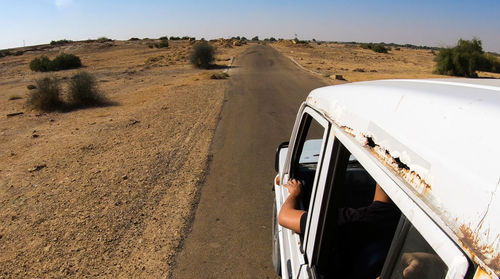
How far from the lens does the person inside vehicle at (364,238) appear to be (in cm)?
171

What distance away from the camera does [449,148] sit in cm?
87

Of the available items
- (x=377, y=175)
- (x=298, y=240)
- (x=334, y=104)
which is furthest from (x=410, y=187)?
(x=298, y=240)

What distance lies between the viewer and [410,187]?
98 centimetres

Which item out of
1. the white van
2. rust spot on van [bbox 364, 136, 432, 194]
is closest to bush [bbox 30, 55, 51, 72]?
the white van

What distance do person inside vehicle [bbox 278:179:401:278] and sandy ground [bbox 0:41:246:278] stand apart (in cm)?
232

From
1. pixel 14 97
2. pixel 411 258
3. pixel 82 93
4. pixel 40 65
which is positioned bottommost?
pixel 14 97

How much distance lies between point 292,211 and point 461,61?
29.1 meters

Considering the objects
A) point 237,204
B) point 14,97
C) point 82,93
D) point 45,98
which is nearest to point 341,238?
point 237,204

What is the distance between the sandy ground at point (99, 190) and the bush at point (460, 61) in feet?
75.4

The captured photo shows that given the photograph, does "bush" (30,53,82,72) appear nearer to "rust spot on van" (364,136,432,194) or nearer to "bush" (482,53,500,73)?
"rust spot on van" (364,136,432,194)

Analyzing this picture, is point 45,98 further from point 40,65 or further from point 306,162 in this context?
point 40,65

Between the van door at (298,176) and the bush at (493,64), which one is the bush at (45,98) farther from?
the bush at (493,64)

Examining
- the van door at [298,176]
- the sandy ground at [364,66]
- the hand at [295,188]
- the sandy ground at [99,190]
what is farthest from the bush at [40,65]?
the hand at [295,188]

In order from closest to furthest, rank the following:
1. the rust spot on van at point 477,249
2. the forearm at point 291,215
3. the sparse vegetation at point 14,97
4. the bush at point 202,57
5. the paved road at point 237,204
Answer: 1. the rust spot on van at point 477,249
2. the forearm at point 291,215
3. the paved road at point 237,204
4. the sparse vegetation at point 14,97
5. the bush at point 202,57
